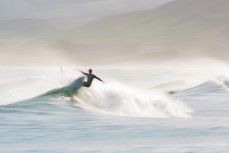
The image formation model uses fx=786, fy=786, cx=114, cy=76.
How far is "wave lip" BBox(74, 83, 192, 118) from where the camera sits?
3407 centimetres

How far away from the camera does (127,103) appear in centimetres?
3634

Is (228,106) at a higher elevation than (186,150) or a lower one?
higher

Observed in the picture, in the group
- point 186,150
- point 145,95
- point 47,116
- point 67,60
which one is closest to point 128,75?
point 67,60

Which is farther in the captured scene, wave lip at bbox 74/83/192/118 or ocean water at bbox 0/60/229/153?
wave lip at bbox 74/83/192/118

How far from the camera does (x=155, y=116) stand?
1296 inches

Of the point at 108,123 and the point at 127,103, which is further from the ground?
the point at 127,103

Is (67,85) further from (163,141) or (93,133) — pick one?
(163,141)

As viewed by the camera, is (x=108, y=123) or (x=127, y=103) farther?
(x=127, y=103)

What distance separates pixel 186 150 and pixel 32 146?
14.7 feet

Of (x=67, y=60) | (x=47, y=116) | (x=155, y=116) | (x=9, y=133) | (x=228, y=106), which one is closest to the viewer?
(x=9, y=133)

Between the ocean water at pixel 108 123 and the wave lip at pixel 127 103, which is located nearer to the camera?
the ocean water at pixel 108 123

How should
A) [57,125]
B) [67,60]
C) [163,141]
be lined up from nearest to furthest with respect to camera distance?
[163,141]
[57,125]
[67,60]

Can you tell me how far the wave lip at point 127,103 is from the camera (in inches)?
1341

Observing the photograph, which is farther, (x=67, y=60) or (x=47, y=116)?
(x=67, y=60)
